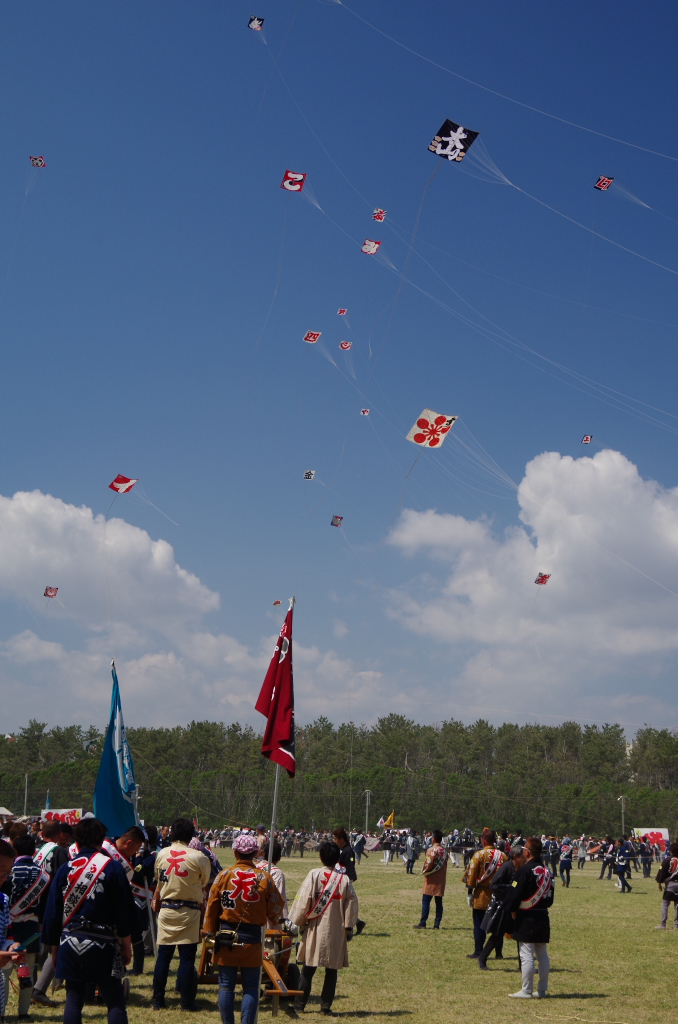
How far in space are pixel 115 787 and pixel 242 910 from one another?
4.25m

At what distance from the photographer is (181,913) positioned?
795 cm

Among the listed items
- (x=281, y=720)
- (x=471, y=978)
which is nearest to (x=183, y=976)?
(x=281, y=720)

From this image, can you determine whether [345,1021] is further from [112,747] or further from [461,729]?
[461,729]

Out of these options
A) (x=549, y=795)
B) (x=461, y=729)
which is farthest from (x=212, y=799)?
(x=461, y=729)

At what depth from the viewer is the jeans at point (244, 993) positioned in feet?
21.4

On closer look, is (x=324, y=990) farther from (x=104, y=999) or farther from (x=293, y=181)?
(x=293, y=181)

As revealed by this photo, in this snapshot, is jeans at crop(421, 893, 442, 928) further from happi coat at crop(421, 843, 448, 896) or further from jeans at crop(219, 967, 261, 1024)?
jeans at crop(219, 967, 261, 1024)

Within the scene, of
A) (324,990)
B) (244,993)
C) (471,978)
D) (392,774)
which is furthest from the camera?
(392,774)

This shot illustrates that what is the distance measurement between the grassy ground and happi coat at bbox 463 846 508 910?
2.60ft

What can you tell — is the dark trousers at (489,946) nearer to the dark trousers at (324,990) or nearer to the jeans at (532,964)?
the jeans at (532,964)

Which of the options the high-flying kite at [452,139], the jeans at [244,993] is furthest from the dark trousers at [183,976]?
the high-flying kite at [452,139]

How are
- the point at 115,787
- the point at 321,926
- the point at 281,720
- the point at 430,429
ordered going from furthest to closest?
1. the point at 430,429
2. the point at 115,787
3. the point at 321,926
4. the point at 281,720

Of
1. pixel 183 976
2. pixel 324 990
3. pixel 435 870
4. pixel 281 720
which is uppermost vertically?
pixel 281 720

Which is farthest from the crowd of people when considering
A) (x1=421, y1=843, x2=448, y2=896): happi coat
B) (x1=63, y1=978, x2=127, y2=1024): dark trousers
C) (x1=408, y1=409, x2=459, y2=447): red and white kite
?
(x1=408, y1=409, x2=459, y2=447): red and white kite
